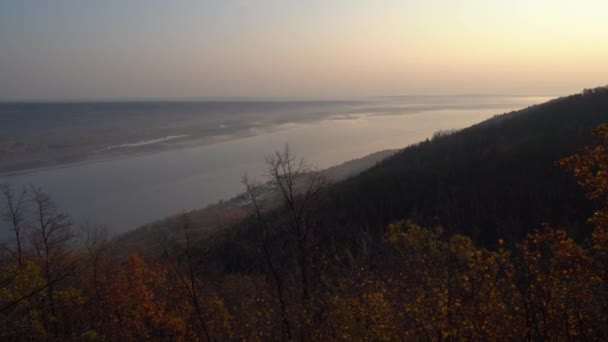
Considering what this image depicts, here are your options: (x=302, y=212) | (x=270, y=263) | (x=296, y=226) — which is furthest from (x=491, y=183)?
(x=270, y=263)

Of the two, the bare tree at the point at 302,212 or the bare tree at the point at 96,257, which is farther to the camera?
the bare tree at the point at 96,257

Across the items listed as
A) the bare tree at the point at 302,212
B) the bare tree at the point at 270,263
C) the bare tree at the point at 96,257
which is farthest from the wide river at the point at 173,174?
the bare tree at the point at 270,263

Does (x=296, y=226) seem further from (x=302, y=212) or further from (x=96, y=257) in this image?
(x=96, y=257)

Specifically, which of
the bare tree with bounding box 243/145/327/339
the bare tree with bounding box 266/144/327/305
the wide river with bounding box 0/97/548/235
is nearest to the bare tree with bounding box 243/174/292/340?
the bare tree with bounding box 243/145/327/339

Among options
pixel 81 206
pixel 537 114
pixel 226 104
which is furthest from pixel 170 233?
pixel 226 104

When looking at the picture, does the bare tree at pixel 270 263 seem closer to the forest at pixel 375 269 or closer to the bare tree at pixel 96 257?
the forest at pixel 375 269

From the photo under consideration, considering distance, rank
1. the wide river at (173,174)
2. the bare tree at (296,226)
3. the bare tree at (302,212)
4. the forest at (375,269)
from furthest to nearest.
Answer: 1. the wide river at (173,174)
2. the bare tree at (302,212)
3. the bare tree at (296,226)
4. the forest at (375,269)

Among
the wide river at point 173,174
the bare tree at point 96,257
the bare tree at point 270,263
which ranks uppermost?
the bare tree at point 270,263
